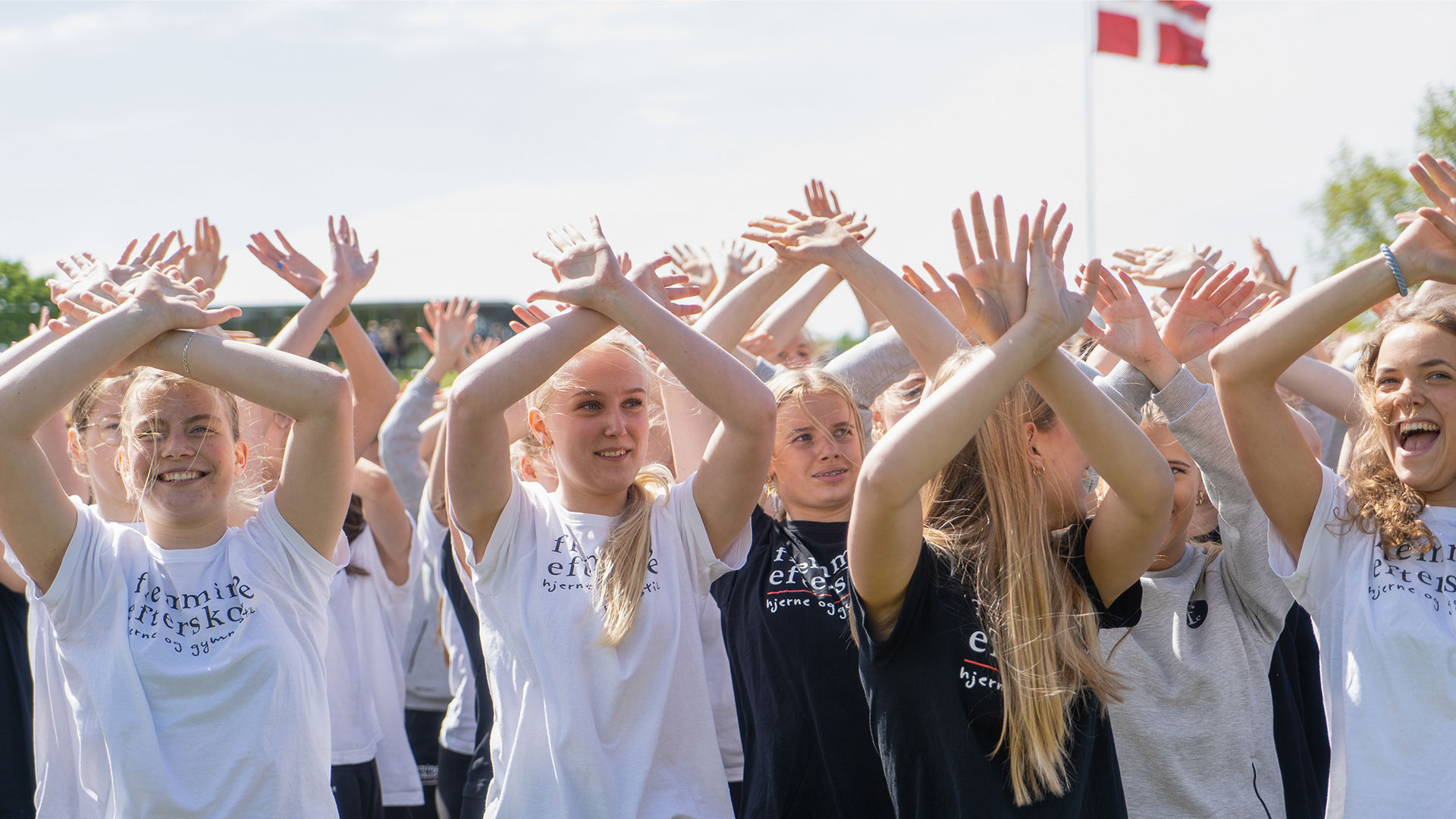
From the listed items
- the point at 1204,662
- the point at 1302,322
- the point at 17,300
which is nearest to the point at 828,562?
the point at 1204,662

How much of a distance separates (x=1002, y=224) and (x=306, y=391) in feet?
5.62

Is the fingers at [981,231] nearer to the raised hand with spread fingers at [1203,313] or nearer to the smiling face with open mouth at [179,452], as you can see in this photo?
the raised hand with spread fingers at [1203,313]

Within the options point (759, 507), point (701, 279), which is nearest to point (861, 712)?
point (759, 507)

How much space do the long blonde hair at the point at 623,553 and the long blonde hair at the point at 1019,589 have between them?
29.2 inches

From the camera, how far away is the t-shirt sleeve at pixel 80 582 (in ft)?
9.45

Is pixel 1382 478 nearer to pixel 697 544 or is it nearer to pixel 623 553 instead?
pixel 697 544

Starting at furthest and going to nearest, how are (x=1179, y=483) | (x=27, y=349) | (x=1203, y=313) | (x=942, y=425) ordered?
(x=27, y=349) → (x=1179, y=483) → (x=1203, y=313) → (x=942, y=425)

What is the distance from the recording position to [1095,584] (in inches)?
107

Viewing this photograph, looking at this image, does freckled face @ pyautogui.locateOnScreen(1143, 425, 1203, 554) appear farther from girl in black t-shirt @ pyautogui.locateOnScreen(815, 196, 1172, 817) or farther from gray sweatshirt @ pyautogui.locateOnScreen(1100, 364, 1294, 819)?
girl in black t-shirt @ pyautogui.locateOnScreen(815, 196, 1172, 817)

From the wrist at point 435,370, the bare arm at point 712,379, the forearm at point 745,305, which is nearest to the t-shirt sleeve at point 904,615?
the bare arm at point 712,379

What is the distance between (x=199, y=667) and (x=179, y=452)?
573mm

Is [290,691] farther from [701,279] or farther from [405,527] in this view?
[701,279]

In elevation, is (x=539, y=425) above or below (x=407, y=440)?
above

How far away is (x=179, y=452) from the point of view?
9.99 ft
